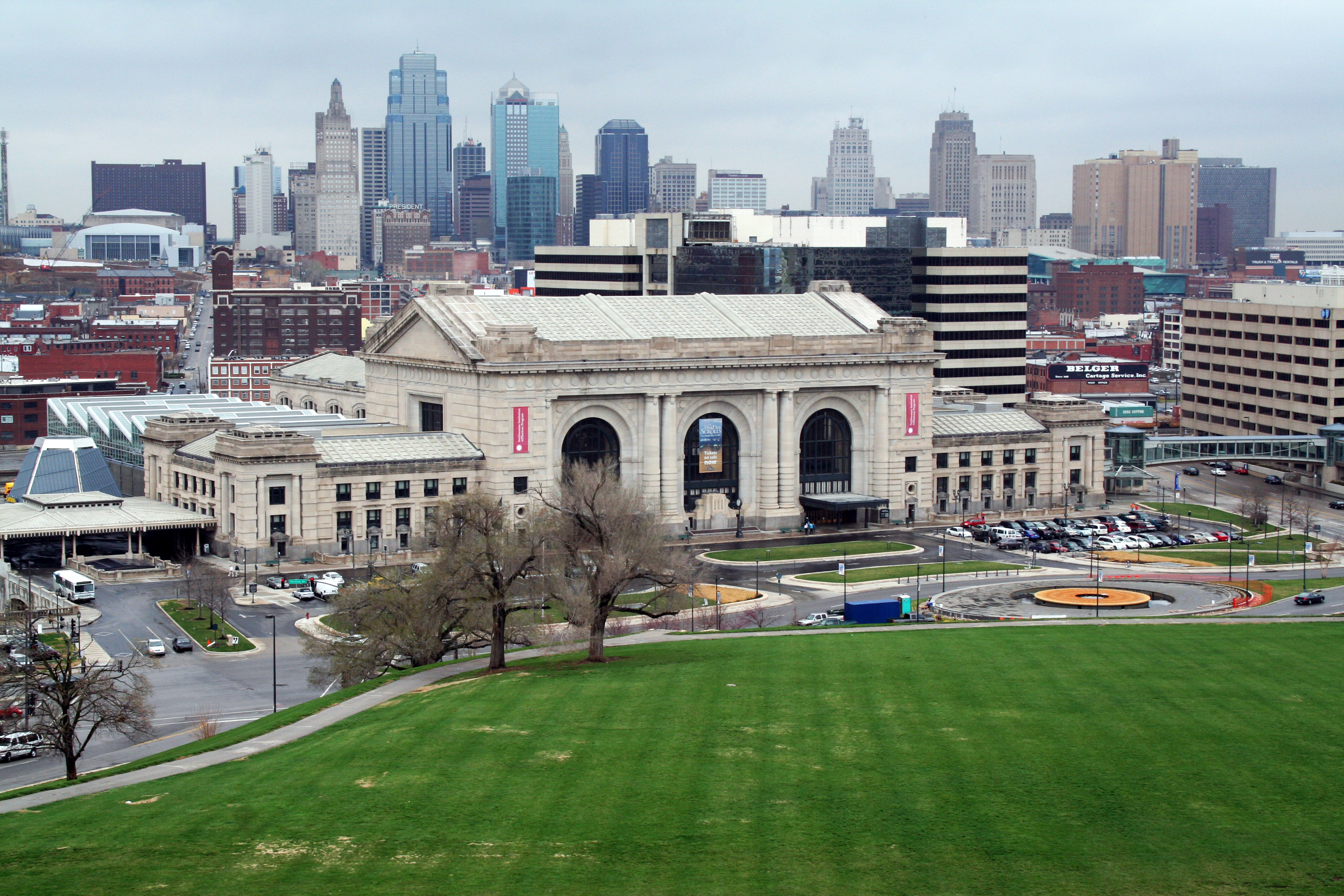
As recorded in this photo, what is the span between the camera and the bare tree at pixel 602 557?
277 ft

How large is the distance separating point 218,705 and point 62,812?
30.8 metres


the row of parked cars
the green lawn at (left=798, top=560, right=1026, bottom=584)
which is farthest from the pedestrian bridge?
the green lawn at (left=798, top=560, right=1026, bottom=584)

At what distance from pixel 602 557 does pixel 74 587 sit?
171 ft

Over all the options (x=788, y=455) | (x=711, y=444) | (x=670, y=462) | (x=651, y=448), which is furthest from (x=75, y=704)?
(x=788, y=455)

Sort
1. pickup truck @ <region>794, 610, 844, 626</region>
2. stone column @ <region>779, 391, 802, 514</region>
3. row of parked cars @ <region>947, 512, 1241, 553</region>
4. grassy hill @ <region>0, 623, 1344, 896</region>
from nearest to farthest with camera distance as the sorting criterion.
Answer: grassy hill @ <region>0, 623, 1344, 896</region>
pickup truck @ <region>794, 610, 844, 626</region>
row of parked cars @ <region>947, 512, 1241, 553</region>
stone column @ <region>779, 391, 802, 514</region>

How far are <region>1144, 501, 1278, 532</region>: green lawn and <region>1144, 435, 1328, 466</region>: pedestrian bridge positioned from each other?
555 inches

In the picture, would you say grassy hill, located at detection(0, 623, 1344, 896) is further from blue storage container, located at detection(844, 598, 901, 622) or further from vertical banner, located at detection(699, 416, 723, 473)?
vertical banner, located at detection(699, 416, 723, 473)

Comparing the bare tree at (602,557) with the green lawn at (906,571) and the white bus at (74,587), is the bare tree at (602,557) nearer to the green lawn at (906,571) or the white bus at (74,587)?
the green lawn at (906,571)

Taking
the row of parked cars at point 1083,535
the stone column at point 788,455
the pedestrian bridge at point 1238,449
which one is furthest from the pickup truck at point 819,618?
the pedestrian bridge at point 1238,449

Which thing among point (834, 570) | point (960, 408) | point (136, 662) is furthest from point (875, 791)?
point (960, 408)

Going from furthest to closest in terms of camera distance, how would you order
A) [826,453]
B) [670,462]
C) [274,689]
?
[826,453] → [670,462] → [274,689]

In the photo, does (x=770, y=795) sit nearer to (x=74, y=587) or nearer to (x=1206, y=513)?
(x=74, y=587)

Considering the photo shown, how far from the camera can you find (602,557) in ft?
277

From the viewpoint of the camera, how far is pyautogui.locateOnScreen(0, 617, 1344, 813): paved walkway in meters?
66.6
